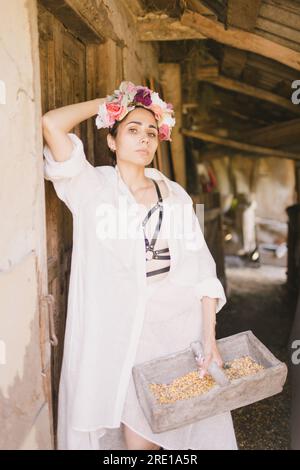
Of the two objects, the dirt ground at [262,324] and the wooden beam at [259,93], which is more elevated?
the wooden beam at [259,93]

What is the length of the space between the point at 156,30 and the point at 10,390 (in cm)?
355

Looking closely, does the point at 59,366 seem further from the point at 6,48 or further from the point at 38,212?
the point at 6,48

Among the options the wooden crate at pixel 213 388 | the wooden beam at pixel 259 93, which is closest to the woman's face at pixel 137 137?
the wooden crate at pixel 213 388

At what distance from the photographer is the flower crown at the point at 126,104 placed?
2414 mm

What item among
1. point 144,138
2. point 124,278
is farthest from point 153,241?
point 144,138

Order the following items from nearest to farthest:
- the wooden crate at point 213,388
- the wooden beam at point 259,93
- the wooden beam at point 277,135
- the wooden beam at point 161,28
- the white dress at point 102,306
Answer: the wooden crate at point 213,388 → the white dress at point 102,306 → the wooden beam at point 161,28 → the wooden beam at point 259,93 → the wooden beam at point 277,135

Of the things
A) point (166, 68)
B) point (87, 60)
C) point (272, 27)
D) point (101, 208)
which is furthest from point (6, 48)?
point (166, 68)

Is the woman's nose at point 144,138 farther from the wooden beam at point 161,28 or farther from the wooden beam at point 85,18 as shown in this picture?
the wooden beam at point 161,28

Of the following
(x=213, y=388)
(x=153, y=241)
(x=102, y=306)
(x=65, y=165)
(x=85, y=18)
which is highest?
(x=85, y=18)

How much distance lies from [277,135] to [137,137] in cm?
506

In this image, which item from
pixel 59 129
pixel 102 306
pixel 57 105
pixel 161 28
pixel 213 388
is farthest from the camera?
pixel 161 28

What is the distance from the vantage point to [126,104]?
2.45 meters

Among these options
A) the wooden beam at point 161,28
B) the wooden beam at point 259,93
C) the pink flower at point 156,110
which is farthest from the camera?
the wooden beam at point 259,93

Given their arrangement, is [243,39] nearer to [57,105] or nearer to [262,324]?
[57,105]
